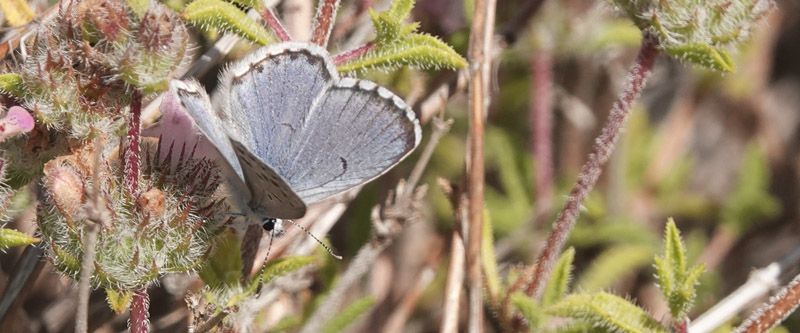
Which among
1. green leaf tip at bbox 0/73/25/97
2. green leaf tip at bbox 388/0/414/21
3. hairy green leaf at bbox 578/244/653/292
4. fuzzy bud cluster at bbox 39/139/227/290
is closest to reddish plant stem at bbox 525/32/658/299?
green leaf tip at bbox 388/0/414/21

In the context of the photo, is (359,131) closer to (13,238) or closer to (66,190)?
(66,190)

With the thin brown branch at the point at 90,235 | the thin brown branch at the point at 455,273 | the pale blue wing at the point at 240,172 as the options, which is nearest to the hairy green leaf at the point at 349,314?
the thin brown branch at the point at 455,273

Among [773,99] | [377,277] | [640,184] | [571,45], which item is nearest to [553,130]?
[640,184]

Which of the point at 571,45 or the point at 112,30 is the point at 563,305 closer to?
the point at 112,30

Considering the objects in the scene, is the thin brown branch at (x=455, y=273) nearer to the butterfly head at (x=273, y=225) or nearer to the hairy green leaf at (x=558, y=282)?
the hairy green leaf at (x=558, y=282)

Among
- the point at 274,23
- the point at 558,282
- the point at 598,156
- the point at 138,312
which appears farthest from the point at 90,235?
the point at 598,156

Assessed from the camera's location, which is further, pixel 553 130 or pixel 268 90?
pixel 553 130
